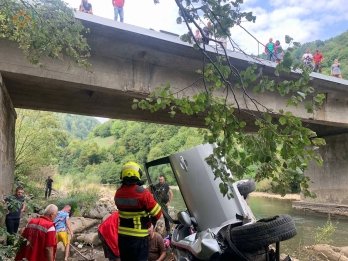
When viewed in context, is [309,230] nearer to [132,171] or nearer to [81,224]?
[81,224]

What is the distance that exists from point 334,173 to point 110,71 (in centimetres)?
1469

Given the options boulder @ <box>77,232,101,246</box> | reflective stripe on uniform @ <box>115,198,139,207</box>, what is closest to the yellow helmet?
reflective stripe on uniform @ <box>115,198,139,207</box>

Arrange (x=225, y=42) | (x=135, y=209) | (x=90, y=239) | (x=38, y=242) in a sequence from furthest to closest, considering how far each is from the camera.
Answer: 1. (x=90, y=239)
2. (x=38, y=242)
3. (x=135, y=209)
4. (x=225, y=42)

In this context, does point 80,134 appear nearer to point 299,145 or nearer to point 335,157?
point 335,157

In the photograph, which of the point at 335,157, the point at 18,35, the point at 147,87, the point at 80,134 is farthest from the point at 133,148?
the point at 80,134

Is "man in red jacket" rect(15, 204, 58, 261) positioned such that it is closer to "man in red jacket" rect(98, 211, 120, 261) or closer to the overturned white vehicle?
"man in red jacket" rect(98, 211, 120, 261)

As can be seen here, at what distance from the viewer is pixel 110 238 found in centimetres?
541

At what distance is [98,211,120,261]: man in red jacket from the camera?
5312 millimetres

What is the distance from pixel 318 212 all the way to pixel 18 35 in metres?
18.4

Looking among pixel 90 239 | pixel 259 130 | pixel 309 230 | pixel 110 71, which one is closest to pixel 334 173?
pixel 309 230

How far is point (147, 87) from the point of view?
10.4 m

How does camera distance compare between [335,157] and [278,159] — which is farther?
[335,157]

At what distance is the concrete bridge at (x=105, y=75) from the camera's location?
8586 mm

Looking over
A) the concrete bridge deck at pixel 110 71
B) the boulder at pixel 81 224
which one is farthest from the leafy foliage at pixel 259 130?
the boulder at pixel 81 224
